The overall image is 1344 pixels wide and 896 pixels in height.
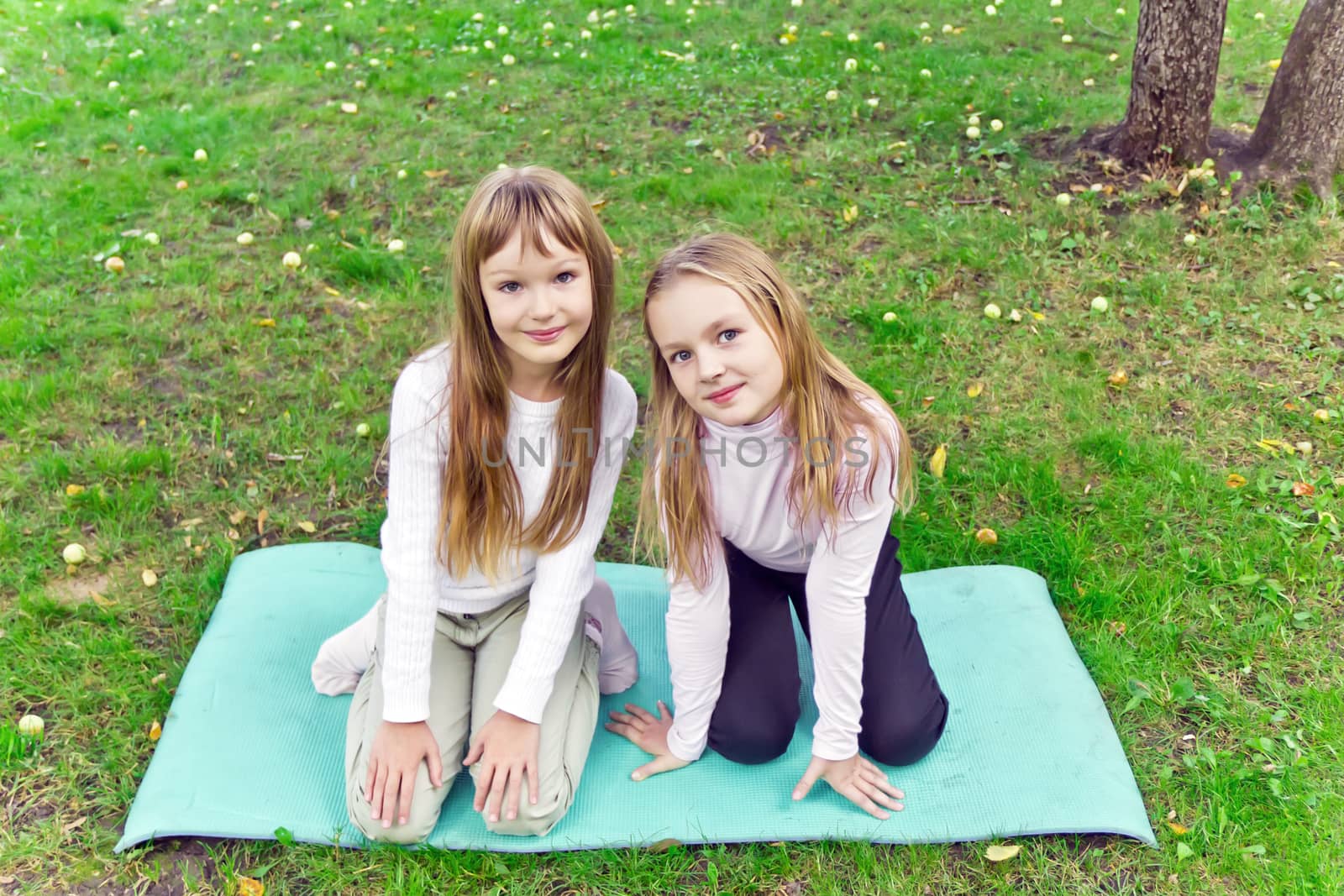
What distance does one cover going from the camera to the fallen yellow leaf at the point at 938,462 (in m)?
3.15

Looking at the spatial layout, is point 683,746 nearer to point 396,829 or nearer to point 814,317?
point 396,829

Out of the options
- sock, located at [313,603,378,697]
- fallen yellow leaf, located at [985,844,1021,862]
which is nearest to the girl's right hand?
sock, located at [313,603,378,697]

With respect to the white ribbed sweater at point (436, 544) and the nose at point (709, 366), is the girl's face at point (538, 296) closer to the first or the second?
the white ribbed sweater at point (436, 544)

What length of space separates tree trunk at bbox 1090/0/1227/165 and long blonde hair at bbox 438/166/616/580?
3.22 m

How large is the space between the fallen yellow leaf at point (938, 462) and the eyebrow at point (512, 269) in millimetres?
1672

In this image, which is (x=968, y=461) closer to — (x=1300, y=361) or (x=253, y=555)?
(x=1300, y=361)

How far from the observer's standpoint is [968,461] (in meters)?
3.20

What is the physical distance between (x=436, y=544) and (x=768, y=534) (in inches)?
29.5

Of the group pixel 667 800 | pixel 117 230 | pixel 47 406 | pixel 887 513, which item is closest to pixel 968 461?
pixel 887 513

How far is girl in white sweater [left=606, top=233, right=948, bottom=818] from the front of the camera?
183 cm

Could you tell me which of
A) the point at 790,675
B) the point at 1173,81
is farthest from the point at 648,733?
the point at 1173,81

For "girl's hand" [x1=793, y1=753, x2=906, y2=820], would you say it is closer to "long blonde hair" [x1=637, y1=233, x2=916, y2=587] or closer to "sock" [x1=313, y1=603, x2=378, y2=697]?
"long blonde hair" [x1=637, y1=233, x2=916, y2=587]

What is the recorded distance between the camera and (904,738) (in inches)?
86.9

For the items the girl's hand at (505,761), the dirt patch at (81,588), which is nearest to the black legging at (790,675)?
the girl's hand at (505,761)
